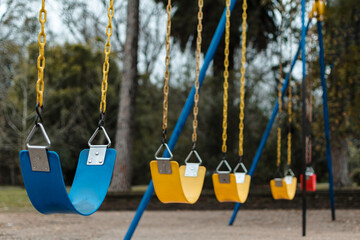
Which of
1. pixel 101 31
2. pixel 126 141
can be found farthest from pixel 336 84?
pixel 101 31

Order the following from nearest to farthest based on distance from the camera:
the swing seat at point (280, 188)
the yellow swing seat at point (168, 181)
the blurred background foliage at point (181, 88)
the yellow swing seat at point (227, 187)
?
the yellow swing seat at point (168, 181) < the yellow swing seat at point (227, 187) < the swing seat at point (280, 188) < the blurred background foliage at point (181, 88)

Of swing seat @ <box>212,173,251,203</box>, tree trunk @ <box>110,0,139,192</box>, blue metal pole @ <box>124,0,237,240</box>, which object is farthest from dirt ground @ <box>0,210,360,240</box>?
swing seat @ <box>212,173,251,203</box>

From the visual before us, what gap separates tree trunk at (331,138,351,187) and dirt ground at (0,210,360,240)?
11.9 feet

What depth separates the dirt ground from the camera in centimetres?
554

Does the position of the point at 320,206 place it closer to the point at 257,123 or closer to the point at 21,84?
the point at 257,123

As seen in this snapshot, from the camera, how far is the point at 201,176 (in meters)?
3.30

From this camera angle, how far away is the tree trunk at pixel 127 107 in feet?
34.9

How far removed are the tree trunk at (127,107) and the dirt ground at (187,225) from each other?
1.77 meters

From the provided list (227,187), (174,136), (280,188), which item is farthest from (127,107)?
(227,187)

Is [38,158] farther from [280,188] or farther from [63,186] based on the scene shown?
[280,188]

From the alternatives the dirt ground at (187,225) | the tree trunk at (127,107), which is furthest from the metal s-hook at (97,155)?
the tree trunk at (127,107)

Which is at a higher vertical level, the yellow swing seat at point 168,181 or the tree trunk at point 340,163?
the yellow swing seat at point 168,181

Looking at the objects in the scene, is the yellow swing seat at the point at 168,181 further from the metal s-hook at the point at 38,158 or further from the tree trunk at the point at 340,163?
the tree trunk at the point at 340,163

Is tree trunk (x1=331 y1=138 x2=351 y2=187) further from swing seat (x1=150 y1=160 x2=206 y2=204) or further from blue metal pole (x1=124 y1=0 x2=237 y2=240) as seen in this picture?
swing seat (x1=150 y1=160 x2=206 y2=204)
